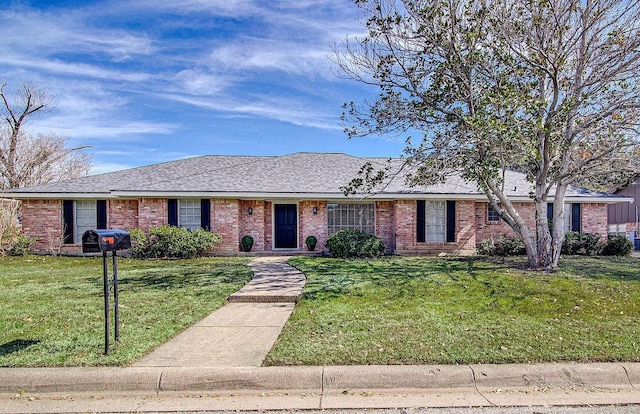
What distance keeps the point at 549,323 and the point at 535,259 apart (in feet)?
18.6

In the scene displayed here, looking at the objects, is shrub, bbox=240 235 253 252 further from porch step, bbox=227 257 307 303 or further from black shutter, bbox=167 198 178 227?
porch step, bbox=227 257 307 303

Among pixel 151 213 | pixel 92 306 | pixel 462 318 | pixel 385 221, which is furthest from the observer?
pixel 385 221

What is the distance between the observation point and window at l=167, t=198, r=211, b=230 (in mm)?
15953

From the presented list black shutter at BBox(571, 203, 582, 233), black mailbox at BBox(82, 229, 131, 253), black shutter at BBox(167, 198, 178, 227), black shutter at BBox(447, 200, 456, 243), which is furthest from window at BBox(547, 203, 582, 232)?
black mailbox at BBox(82, 229, 131, 253)

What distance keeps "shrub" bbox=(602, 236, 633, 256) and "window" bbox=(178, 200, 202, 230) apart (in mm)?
15593

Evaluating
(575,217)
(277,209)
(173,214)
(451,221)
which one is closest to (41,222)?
(173,214)

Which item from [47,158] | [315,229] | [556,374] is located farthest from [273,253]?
[47,158]

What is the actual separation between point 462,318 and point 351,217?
10789 mm

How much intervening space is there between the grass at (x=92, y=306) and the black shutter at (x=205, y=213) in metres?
2.83

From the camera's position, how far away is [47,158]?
3247cm

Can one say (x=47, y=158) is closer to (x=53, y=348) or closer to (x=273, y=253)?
(x=273, y=253)

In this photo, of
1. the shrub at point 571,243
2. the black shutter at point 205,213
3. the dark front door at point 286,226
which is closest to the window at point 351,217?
the dark front door at point 286,226

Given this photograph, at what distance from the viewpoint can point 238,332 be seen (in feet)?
19.8

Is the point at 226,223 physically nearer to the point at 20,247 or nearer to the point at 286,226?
the point at 286,226
